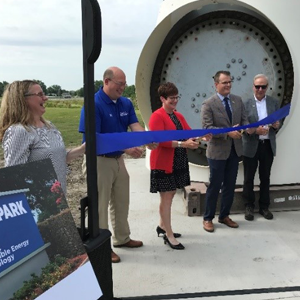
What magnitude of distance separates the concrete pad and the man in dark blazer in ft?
1.07

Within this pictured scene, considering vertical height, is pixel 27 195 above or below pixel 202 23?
below

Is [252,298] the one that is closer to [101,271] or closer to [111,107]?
[101,271]

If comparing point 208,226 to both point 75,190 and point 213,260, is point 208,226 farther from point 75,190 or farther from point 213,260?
point 75,190

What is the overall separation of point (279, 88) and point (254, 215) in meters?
1.54

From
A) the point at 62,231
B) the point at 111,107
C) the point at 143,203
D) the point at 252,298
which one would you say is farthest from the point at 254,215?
the point at 62,231

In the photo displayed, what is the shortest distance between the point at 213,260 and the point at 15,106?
1.99m

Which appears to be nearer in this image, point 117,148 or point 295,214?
point 117,148

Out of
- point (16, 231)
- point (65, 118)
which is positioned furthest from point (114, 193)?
point (65, 118)

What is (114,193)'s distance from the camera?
3127 mm

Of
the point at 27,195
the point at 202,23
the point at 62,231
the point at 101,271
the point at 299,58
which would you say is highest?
the point at 202,23

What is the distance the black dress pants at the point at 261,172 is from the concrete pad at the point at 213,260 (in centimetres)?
21

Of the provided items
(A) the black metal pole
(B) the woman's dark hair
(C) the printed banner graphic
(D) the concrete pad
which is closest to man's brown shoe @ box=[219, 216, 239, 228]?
(D) the concrete pad

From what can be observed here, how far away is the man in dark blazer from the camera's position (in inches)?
131

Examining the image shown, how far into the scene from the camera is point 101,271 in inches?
76.4
